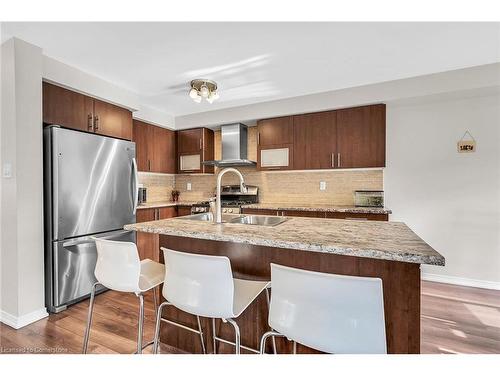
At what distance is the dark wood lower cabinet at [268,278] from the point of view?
1129 millimetres

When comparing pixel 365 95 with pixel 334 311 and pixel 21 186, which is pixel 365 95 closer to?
pixel 334 311

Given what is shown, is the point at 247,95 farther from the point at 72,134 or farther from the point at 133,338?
the point at 133,338

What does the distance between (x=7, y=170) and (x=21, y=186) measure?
0.62ft

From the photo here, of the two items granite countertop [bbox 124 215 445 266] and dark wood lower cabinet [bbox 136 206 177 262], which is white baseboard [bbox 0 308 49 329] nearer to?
dark wood lower cabinet [bbox 136 206 177 262]

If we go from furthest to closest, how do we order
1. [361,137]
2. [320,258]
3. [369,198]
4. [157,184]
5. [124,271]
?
[157,184]
[369,198]
[361,137]
[124,271]
[320,258]

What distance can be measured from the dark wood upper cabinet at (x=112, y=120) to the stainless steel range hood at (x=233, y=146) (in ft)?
4.30

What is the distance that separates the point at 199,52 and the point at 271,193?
239cm

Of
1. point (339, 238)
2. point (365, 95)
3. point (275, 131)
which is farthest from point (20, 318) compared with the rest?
point (365, 95)

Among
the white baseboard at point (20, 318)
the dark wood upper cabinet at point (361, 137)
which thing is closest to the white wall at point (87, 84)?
the white baseboard at point (20, 318)

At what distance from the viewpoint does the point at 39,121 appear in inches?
86.0

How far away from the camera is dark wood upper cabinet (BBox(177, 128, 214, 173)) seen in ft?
13.9

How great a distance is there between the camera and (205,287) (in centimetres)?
115

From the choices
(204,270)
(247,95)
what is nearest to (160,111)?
(247,95)

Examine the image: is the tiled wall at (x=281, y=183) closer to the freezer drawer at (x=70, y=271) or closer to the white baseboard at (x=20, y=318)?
the freezer drawer at (x=70, y=271)
